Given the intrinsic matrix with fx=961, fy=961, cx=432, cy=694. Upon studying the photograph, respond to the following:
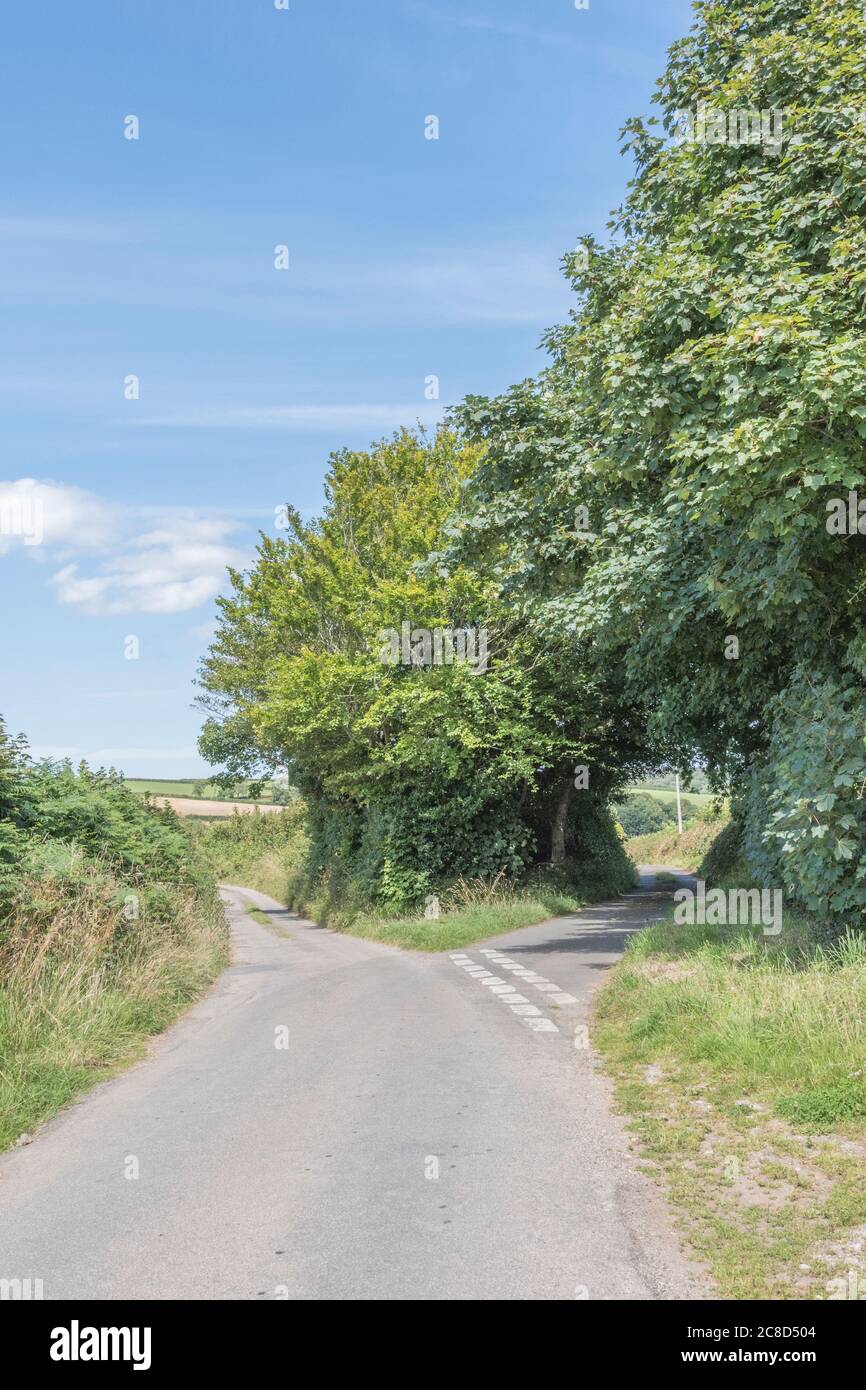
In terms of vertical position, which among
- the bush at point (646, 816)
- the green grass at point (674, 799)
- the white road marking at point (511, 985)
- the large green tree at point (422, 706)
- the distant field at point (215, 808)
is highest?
the large green tree at point (422, 706)

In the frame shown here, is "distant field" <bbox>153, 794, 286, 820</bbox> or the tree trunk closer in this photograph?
the tree trunk

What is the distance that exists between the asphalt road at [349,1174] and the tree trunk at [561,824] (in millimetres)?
18718

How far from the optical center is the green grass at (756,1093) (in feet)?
16.8

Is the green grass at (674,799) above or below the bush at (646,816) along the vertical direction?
above

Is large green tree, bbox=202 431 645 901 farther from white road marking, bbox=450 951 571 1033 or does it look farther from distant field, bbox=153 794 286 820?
distant field, bbox=153 794 286 820

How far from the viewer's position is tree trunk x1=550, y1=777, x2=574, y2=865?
30.8m

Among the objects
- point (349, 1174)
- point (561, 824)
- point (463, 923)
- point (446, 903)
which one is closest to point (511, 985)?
point (463, 923)

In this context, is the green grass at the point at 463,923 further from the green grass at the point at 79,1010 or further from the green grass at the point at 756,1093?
the green grass at the point at 756,1093

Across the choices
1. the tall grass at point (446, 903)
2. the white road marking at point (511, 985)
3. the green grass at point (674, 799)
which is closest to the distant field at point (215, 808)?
the tall grass at point (446, 903)

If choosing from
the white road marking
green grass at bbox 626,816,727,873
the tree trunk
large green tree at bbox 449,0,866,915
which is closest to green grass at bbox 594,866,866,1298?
the white road marking

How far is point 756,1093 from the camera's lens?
7.60 m

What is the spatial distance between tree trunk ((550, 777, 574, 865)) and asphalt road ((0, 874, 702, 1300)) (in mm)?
18718
